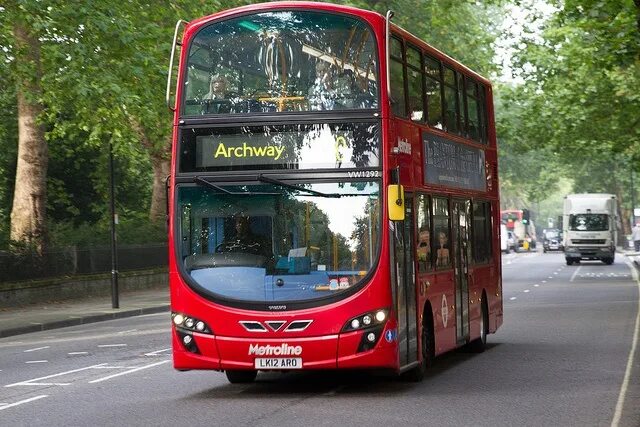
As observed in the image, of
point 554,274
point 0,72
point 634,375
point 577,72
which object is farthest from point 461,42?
point 634,375

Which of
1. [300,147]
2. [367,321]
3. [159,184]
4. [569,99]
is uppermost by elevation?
[569,99]

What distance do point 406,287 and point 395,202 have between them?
111cm

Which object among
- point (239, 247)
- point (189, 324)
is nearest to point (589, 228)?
point (239, 247)

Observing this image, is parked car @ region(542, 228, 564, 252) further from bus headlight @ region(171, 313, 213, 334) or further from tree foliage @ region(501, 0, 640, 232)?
bus headlight @ region(171, 313, 213, 334)

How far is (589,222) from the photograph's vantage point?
7150cm

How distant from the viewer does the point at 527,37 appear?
169ft

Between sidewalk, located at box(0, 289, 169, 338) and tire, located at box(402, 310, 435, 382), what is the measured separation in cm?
1325

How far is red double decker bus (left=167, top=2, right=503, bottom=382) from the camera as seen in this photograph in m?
14.1

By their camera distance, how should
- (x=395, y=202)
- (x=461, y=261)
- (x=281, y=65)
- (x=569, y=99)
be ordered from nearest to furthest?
(x=395, y=202)
(x=281, y=65)
(x=461, y=261)
(x=569, y=99)

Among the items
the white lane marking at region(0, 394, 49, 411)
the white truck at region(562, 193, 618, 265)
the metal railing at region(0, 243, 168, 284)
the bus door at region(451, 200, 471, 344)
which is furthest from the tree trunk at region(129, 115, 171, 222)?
the white lane marking at region(0, 394, 49, 411)

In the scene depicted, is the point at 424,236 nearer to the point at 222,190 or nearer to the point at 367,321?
the point at 367,321

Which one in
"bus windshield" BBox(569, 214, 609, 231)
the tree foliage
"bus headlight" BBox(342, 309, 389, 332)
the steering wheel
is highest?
the tree foliage

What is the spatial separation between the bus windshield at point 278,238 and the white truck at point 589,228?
5765cm

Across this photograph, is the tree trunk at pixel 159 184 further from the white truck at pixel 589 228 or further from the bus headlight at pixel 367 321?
the bus headlight at pixel 367 321
